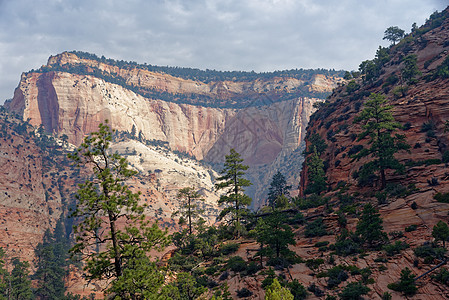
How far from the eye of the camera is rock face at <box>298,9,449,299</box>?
24.0 metres

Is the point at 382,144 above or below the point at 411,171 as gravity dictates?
above

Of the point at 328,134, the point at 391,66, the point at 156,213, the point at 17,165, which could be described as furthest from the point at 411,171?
the point at 17,165

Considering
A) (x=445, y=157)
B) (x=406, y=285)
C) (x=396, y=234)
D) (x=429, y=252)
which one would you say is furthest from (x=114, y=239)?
(x=445, y=157)

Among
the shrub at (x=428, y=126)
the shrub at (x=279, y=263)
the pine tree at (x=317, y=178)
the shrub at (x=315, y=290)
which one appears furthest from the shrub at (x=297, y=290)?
the shrub at (x=428, y=126)

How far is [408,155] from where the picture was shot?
39812 millimetres

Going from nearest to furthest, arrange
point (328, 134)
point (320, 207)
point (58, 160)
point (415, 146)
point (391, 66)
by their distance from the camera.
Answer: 1. point (415, 146)
2. point (320, 207)
3. point (328, 134)
4. point (391, 66)
5. point (58, 160)

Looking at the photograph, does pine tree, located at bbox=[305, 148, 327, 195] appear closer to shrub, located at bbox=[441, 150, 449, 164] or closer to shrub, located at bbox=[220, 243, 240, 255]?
shrub, located at bbox=[441, 150, 449, 164]

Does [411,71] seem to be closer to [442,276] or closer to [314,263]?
[314,263]

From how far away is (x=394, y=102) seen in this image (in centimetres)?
5331

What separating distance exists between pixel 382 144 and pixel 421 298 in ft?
71.2

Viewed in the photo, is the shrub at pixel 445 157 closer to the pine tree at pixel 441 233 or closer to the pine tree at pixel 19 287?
the pine tree at pixel 441 233

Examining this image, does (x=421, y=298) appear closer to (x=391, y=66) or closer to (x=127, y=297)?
(x=127, y=297)

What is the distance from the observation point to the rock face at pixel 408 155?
2402 centimetres

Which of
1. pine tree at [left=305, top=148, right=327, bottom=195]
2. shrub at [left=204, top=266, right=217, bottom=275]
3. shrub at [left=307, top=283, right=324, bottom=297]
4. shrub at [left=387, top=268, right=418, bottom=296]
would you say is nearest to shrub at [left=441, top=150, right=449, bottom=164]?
pine tree at [left=305, top=148, right=327, bottom=195]
